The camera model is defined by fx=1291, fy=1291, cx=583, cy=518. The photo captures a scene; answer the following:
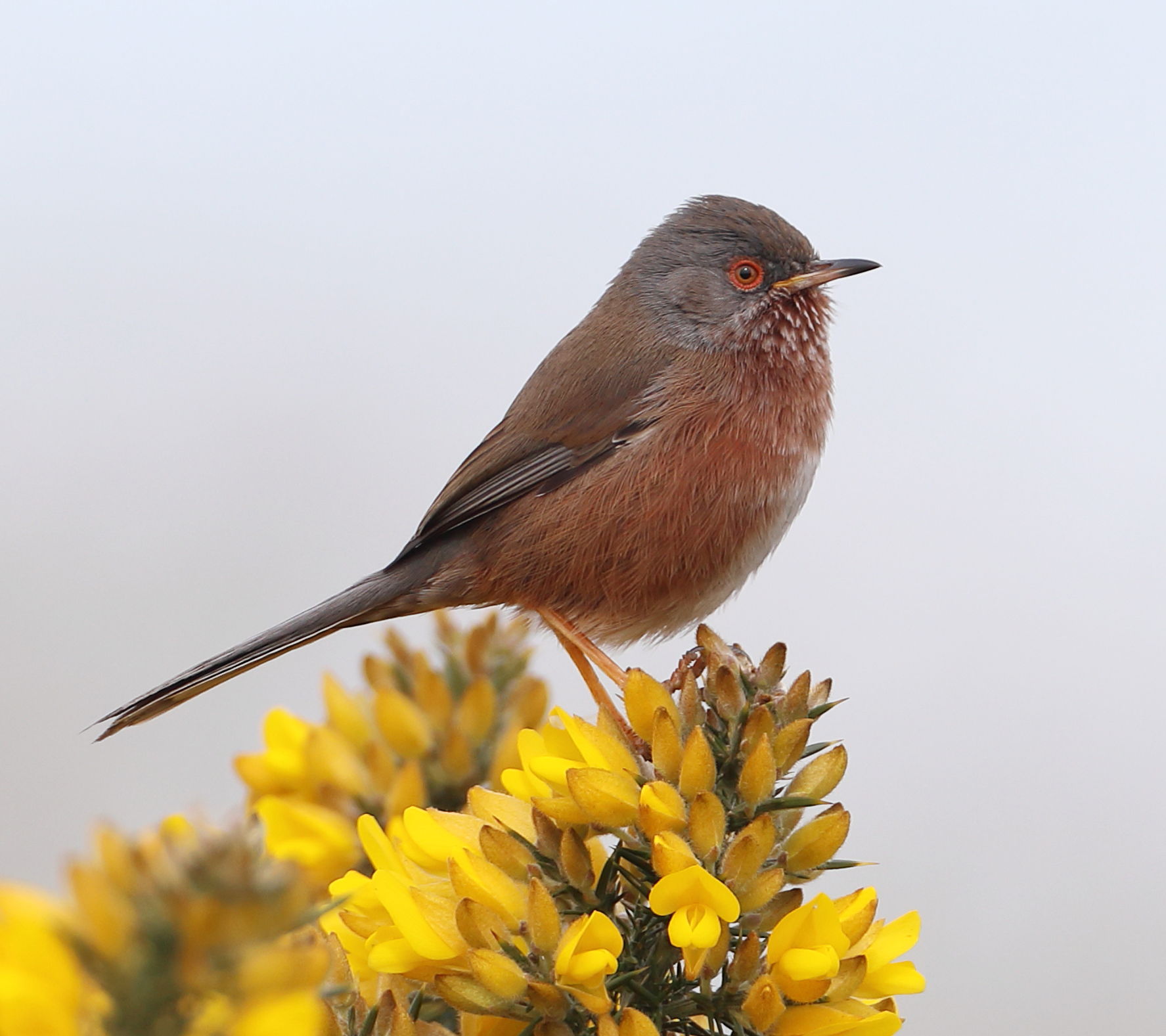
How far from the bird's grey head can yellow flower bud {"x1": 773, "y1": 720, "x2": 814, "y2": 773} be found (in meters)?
2.72

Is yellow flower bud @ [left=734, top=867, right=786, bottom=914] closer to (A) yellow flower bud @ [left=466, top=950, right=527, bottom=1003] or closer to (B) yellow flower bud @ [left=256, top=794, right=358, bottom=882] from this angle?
(A) yellow flower bud @ [left=466, top=950, right=527, bottom=1003]


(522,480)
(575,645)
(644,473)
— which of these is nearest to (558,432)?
(522,480)

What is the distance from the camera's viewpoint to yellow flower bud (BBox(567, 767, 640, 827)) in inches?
57.3

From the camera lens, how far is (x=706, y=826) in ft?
4.63

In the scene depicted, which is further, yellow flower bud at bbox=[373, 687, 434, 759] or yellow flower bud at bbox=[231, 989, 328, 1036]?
yellow flower bud at bbox=[373, 687, 434, 759]

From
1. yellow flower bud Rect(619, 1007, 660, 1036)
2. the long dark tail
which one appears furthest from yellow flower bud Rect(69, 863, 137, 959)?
the long dark tail

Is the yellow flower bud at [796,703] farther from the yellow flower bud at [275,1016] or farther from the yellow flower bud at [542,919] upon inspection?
the yellow flower bud at [275,1016]

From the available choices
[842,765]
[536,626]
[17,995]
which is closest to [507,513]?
[536,626]

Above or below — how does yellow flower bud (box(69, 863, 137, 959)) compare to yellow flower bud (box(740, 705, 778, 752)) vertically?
above

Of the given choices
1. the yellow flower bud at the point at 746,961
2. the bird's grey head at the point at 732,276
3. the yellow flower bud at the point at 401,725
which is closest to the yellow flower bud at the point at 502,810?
the yellow flower bud at the point at 746,961

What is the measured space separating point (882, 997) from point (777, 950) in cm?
21

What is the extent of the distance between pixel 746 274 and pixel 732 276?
0.04 m

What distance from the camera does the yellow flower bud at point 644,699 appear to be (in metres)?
1.60

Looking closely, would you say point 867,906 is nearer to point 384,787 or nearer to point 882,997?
point 882,997
